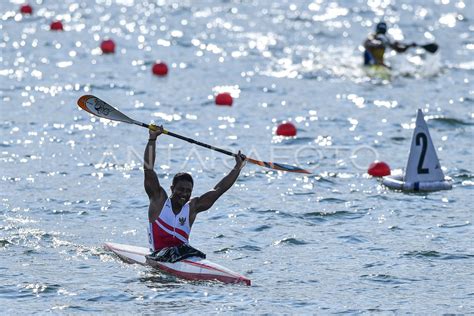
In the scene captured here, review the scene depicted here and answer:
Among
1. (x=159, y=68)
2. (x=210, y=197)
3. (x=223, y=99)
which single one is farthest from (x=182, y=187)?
(x=159, y=68)

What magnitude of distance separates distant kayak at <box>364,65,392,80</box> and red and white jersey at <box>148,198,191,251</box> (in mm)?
15544

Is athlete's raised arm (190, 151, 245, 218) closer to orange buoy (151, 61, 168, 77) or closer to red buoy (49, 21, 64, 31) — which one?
orange buoy (151, 61, 168, 77)

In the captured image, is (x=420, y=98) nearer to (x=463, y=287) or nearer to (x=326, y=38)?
(x=326, y=38)

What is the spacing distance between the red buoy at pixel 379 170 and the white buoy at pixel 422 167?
873 mm

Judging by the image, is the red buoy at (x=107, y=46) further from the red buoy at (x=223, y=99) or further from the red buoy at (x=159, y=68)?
the red buoy at (x=223, y=99)

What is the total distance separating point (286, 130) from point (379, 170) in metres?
3.48

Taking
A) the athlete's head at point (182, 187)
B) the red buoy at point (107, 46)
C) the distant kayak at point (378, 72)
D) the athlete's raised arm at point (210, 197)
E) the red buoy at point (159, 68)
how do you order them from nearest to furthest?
the athlete's head at point (182, 187)
the athlete's raised arm at point (210, 197)
the red buoy at point (159, 68)
the distant kayak at point (378, 72)
the red buoy at point (107, 46)

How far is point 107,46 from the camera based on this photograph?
3083 centimetres

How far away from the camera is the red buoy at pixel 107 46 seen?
3078 centimetres

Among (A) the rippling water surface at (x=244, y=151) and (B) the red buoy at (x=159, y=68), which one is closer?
(A) the rippling water surface at (x=244, y=151)

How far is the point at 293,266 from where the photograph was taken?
14469mm

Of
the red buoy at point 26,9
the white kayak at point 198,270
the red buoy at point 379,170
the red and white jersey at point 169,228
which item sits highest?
the red buoy at point 26,9

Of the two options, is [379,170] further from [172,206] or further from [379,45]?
[379,45]

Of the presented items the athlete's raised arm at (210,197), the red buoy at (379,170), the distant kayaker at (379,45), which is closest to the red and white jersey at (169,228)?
the athlete's raised arm at (210,197)
